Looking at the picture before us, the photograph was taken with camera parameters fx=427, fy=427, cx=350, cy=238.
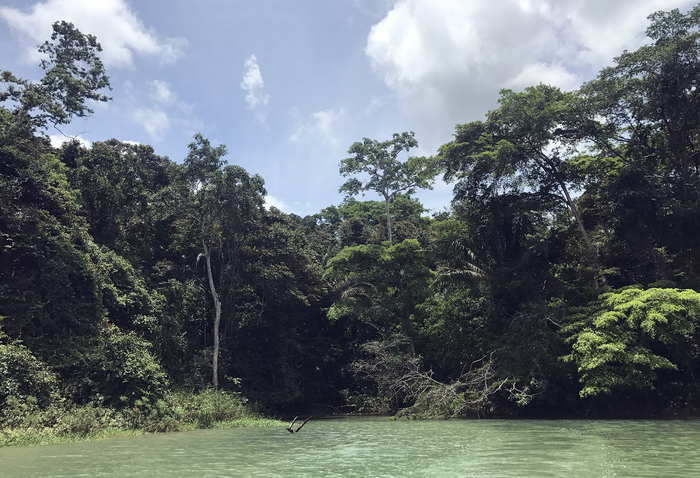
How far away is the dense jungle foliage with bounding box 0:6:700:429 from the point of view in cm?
1386

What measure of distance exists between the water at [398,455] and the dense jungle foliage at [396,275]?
11.1 ft

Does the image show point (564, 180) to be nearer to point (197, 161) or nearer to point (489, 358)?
point (489, 358)

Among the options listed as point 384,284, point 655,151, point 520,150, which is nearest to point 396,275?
point 384,284

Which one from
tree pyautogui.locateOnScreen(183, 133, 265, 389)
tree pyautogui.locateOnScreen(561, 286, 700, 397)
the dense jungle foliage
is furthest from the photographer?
tree pyautogui.locateOnScreen(183, 133, 265, 389)

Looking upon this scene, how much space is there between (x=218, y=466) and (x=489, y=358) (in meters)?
12.5

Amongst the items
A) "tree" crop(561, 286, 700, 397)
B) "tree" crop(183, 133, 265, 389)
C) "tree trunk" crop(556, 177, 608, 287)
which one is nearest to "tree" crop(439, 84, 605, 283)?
"tree trunk" crop(556, 177, 608, 287)

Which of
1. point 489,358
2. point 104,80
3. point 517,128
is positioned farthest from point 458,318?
point 104,80

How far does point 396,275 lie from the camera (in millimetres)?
22344

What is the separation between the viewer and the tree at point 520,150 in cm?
1808

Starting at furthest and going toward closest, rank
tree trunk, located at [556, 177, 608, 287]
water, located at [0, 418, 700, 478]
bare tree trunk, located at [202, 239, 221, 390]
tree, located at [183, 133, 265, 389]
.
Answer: tree, located at [183, 133, 265, 389] < bare tree trunk, located at [202, 239, 221, 390] < tree trunk, located at [556, 177, 608, 287] < water, located at [0, 418, 700, 478]

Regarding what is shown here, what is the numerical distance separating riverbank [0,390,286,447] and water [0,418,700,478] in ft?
3.38

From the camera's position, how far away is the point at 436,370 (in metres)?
21.4

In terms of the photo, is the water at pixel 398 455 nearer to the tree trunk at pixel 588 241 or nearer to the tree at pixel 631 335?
the tree at pixel 631 335

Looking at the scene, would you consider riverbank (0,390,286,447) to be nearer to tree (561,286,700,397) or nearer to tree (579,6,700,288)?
tree (561,286,700,397)
